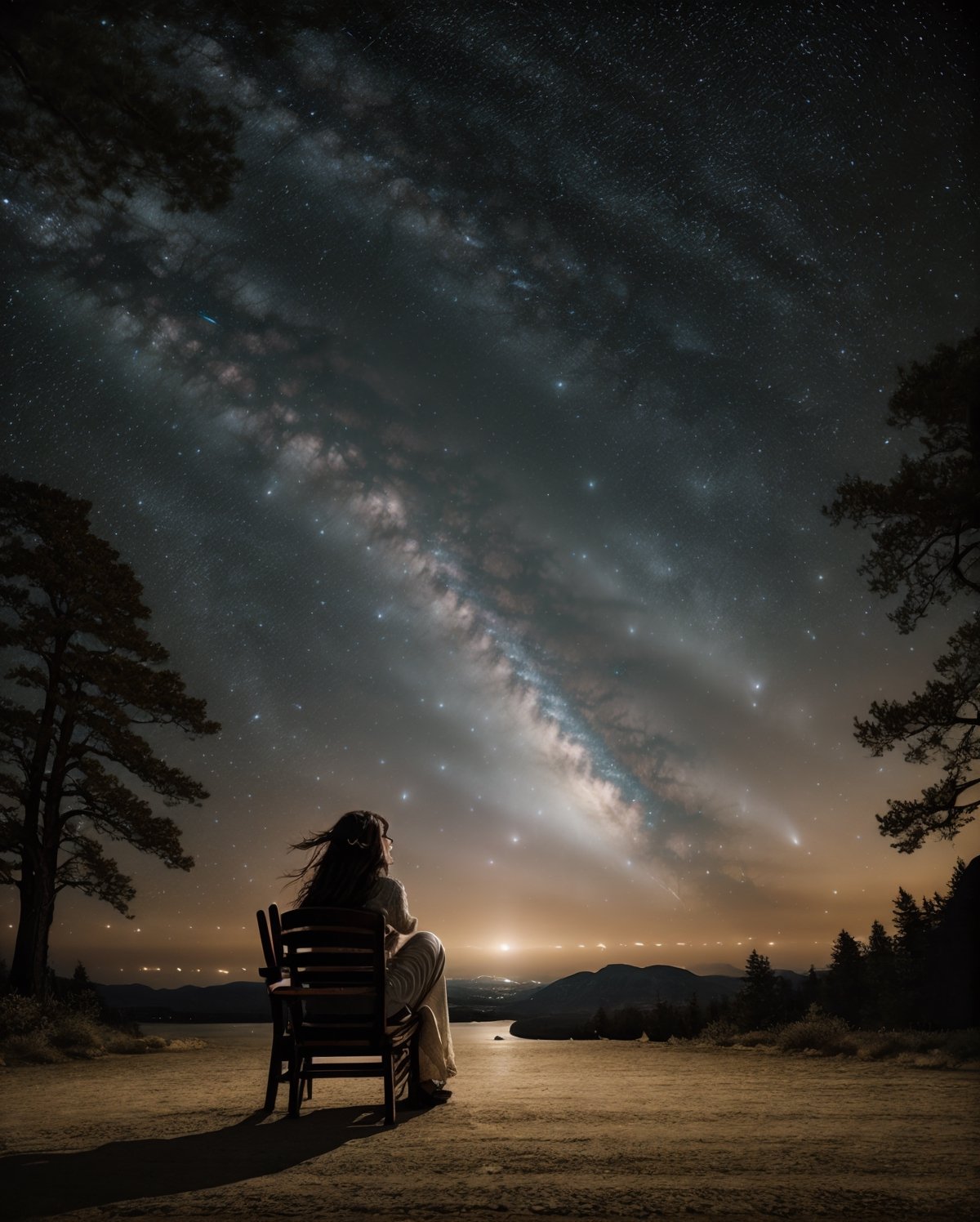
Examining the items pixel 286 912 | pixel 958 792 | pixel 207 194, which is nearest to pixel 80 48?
pixel 207 194

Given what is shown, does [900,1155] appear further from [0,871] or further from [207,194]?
[0,871]

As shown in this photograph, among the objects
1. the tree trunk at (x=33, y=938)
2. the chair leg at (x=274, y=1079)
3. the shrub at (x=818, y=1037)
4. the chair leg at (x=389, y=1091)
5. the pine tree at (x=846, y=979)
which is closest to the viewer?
the chair leg at (x=389, y=1091)

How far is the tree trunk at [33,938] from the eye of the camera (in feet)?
44.3

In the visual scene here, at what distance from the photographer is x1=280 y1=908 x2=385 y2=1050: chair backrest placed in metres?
4.98

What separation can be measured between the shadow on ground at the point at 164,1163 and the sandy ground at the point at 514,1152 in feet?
0.05

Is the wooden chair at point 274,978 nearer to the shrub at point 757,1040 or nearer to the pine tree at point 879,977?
the shrub at point 757,1040

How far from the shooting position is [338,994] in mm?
4945

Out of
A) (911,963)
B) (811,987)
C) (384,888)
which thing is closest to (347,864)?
(384,888)

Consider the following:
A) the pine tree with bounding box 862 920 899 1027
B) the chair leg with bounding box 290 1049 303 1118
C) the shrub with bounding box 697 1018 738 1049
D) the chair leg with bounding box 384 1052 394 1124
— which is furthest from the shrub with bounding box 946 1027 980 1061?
the pine tree with bounding box 862 920 899 1027

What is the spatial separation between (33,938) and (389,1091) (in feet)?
38.3

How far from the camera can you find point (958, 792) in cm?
1089

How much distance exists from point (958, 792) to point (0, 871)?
574 inches

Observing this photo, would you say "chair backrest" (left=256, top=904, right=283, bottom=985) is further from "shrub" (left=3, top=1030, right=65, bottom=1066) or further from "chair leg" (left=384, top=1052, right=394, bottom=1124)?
"shrub" (left=3, top=1030, right=65, bottom=1066)

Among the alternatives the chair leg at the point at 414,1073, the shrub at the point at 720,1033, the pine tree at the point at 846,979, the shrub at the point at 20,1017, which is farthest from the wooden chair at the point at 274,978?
the pine tree at the point at 846,979
